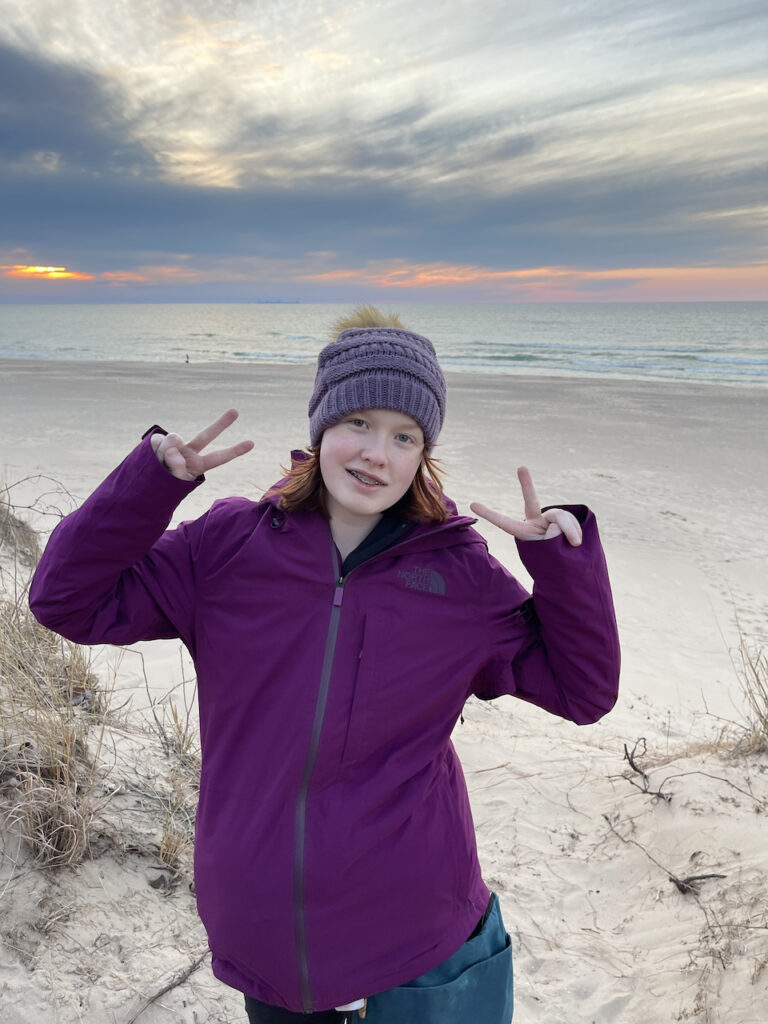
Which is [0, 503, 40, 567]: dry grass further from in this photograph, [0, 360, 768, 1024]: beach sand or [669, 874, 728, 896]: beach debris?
[669, 874, 728, 896]: beach debris

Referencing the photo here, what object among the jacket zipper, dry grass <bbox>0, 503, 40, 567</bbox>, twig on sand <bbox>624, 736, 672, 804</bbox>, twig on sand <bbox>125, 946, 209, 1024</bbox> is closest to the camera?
the jacket zipper

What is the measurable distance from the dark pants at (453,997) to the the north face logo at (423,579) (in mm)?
753

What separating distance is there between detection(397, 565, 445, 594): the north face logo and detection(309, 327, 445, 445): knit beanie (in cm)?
38

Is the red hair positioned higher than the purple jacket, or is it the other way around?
the red hair

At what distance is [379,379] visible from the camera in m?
1.71

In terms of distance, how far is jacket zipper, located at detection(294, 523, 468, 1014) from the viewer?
4.70 ft

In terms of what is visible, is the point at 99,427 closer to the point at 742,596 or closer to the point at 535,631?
the point at 742,596

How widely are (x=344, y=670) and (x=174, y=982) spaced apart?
4.36 ft

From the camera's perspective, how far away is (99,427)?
46.3 ft

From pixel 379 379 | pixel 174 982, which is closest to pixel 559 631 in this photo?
pixel 379 379

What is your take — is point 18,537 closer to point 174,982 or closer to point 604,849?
point 174,982

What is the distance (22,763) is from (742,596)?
21.1 feet

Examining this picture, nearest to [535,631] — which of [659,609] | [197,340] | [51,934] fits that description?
[51,934]

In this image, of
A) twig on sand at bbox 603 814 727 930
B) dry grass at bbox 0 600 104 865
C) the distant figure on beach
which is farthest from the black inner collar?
twig on sand at bbox 603 814 727 930
